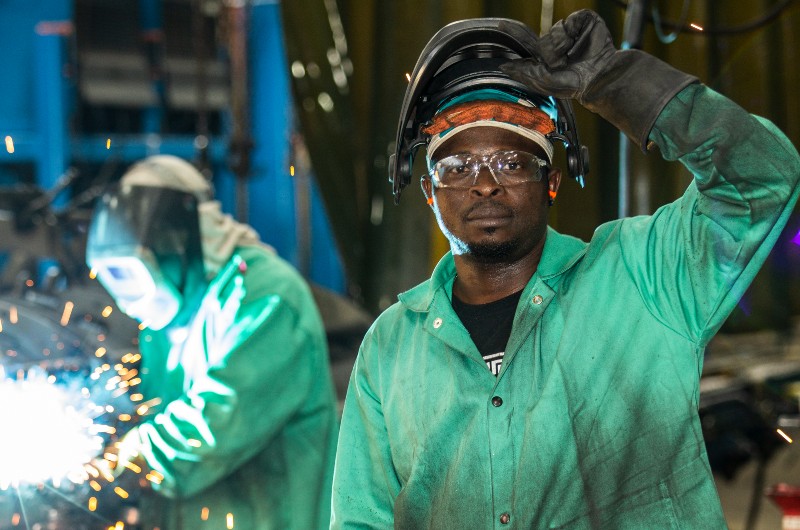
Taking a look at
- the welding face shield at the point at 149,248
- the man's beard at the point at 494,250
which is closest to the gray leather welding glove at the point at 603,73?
the man's beard at the point at 494,250

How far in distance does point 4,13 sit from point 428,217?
3363mm

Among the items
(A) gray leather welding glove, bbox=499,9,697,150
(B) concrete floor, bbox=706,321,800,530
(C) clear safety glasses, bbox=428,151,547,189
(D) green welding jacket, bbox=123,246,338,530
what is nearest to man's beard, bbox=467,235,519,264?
(C) clear safety glasses, bbox=428,151,547,189

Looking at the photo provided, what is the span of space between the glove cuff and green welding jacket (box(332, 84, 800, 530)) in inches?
1.2

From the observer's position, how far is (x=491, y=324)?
1.84 m

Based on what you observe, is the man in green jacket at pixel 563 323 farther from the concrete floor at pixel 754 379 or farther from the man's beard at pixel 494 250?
the concrete floor at pixel 754 379

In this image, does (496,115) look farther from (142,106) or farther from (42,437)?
(142,106)

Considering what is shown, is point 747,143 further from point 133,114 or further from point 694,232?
point 133,114

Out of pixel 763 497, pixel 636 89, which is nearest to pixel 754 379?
pixel 763 497

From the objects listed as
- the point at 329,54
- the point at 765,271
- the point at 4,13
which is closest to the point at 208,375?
the point at 329,54

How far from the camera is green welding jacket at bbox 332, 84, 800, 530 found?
63.9 inches

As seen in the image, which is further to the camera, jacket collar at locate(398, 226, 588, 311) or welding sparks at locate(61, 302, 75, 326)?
welding sparks at locate(61, 302, 75, 326)

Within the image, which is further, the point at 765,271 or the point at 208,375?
the point at 765,271

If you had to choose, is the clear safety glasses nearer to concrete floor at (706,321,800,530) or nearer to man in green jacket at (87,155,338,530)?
man in green jacket at (87,155,338,530)

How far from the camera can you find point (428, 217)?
14.4 feet
